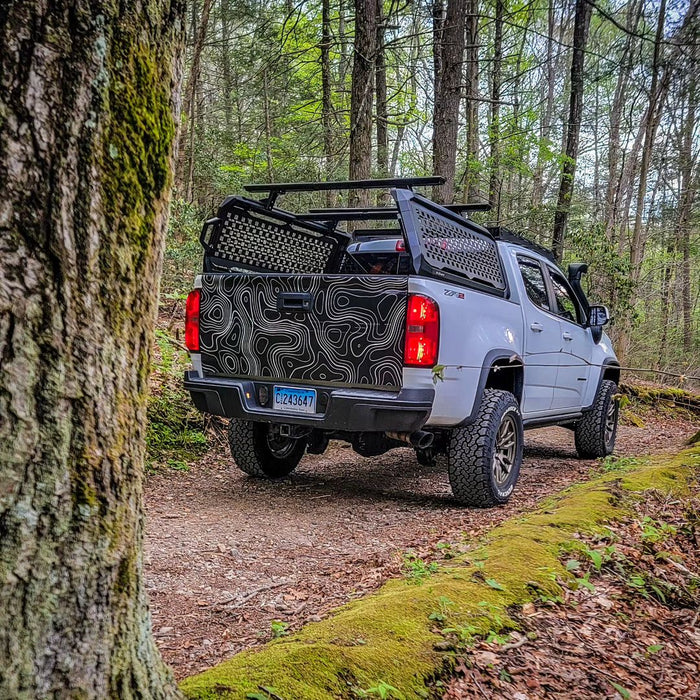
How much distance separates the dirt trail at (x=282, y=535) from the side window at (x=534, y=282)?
184 centimetres

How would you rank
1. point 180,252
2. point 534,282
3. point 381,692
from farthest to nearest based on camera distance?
point 180,252, point 534,282, point 381,692

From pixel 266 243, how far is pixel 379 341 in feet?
7.27

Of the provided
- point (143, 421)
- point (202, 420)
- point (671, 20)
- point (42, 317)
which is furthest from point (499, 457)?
point (671, 20)

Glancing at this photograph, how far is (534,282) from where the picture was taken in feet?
21.7

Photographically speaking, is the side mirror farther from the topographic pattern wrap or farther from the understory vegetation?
the topographic pattern wrap

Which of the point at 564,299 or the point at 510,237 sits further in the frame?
the point at 564,299

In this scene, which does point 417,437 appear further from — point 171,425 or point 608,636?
point 171,425

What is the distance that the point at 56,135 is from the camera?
1.32 meters

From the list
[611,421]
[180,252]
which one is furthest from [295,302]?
[180,252]

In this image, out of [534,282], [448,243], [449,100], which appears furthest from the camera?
[449,100]

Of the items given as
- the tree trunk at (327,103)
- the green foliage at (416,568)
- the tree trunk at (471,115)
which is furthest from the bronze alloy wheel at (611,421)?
the tree trunk at (327,103)

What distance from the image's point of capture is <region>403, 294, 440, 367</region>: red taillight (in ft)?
14.7

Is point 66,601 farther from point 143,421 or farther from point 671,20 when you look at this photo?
point 671,20

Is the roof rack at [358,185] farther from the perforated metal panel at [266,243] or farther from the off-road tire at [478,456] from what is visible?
the off-road tire at [478,456]
